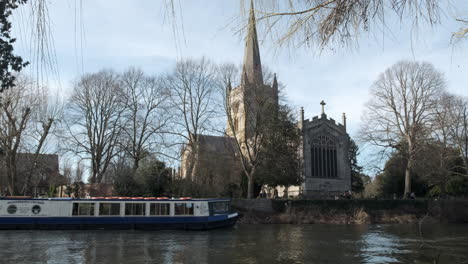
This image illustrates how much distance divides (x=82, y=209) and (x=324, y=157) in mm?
30965

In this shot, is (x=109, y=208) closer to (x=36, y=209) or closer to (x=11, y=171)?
(x=36, y=209)

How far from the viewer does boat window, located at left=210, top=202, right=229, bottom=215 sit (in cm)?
2712

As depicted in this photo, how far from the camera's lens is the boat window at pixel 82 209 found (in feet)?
84.8

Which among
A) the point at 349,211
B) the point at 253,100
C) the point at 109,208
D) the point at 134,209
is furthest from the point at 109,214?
the point at 349,211

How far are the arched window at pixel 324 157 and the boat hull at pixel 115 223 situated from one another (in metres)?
24.0

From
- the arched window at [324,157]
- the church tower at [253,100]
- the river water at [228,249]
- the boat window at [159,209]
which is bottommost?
the river water at [228,249]

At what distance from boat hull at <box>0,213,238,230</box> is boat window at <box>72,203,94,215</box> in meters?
0.39

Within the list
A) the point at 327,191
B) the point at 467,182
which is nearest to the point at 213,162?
the point at 327,191

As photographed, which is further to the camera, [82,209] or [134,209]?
[134,209]

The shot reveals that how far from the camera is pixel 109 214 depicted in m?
26.2

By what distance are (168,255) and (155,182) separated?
19565 mm

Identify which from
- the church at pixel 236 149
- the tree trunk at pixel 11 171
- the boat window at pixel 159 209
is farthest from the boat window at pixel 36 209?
the church at pixel 236 149

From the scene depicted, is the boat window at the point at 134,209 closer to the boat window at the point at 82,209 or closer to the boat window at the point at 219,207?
the boat window at the point at 82,209

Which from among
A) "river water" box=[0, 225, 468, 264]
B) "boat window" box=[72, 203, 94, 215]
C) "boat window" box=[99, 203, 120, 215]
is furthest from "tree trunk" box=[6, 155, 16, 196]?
"river water" box=[0, 225, 468, 264]
